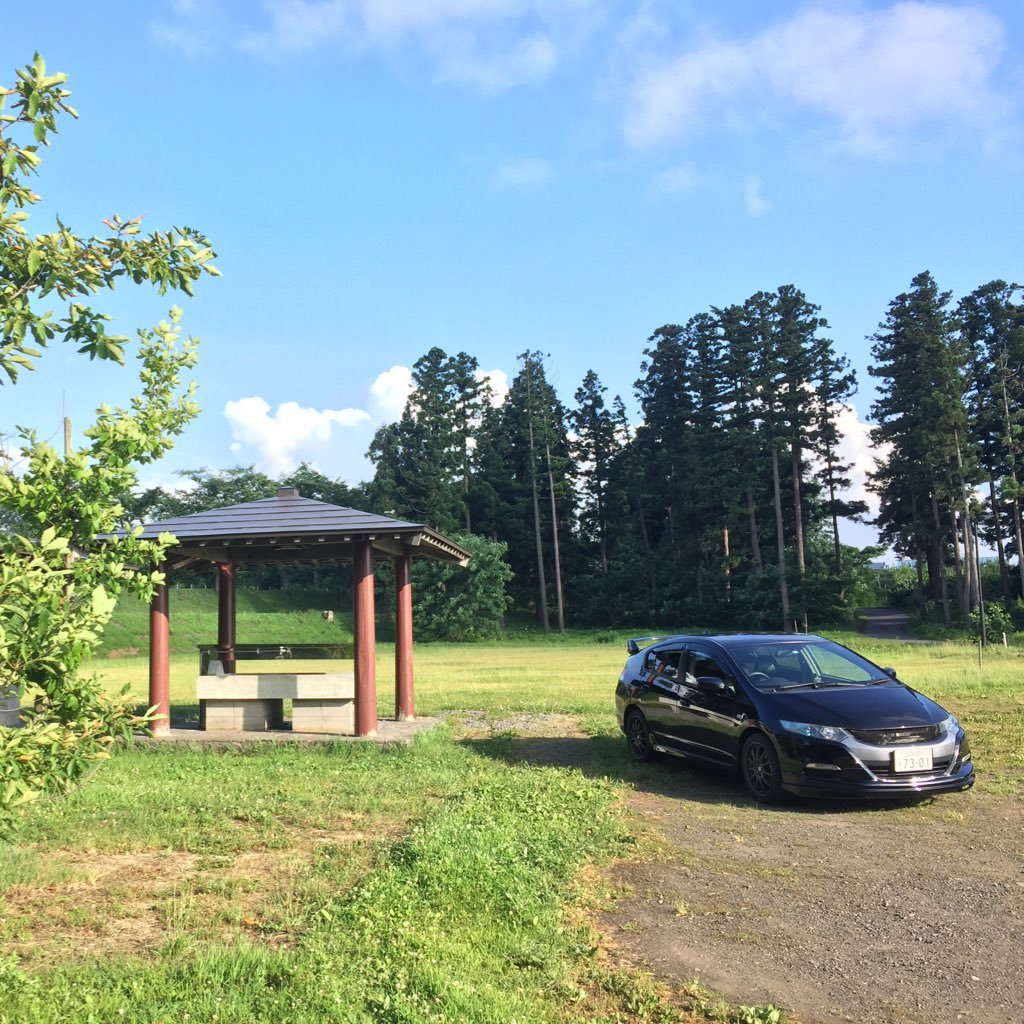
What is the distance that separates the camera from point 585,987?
12.7 feet

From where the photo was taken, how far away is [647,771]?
9.44m

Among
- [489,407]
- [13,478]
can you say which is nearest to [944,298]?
[489,407]

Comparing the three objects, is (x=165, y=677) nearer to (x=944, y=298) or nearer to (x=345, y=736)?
(x=345, y=736)

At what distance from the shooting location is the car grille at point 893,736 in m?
7.34

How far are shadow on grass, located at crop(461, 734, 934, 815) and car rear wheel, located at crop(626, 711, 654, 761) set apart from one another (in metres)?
0.11

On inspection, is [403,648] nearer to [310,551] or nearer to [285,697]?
[285,697]

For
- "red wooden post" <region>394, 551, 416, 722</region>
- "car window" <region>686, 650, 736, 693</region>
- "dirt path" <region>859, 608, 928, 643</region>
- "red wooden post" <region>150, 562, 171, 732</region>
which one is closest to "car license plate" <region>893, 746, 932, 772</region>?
"car window" <region>686, 650, 736, 693</region>

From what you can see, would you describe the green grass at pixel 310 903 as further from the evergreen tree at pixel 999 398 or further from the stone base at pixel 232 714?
the evergreen tree at pixel 999 398

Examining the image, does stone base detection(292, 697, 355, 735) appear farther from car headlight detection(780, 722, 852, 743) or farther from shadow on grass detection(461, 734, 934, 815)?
car headlight detection(780, 722, 852, 743)

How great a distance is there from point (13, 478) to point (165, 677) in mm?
9209

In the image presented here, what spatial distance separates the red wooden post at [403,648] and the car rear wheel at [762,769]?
5738mm

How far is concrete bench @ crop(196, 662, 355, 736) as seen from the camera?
37.1 feet

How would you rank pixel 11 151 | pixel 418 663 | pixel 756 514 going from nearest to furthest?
1. pixel 11 151
2. pixel 418 663
3. pixel 756 514

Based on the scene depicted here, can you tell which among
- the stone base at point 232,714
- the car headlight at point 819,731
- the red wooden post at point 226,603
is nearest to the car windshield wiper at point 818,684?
the car headlight at point 819,731
